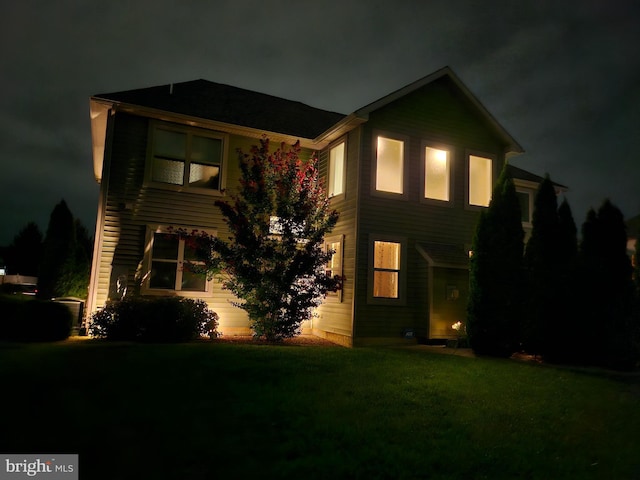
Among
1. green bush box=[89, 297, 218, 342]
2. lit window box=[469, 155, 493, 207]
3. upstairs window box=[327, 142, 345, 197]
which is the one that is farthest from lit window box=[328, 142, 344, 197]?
green bush box=[89, 297, 218, 342]

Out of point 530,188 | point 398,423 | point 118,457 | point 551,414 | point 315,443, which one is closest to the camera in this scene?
point 118,457

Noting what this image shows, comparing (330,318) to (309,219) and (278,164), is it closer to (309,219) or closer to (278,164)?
(309,219)

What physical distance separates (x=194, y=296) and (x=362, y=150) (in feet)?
19.8

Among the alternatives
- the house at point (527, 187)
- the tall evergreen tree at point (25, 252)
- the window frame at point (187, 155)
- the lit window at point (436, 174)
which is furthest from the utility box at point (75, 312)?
the tall evergreen tree at point (25, 252)

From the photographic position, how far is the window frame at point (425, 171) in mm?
13895

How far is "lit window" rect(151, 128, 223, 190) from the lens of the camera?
44.4ft

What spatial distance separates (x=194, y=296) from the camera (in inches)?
524

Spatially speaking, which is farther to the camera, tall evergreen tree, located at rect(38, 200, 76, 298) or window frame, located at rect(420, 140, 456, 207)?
tall evergreen tree, located at rect(38, 200, 76, 298)

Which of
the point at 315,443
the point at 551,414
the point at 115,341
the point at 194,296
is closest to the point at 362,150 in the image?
the point at 194,296

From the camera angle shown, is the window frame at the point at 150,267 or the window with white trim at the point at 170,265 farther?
the window with white trim at the point at 170,265

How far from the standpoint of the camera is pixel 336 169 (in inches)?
579

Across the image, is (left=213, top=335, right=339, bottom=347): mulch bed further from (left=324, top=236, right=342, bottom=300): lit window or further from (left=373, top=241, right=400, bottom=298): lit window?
(left=373, top=241, right=400, bottom=298): lit window

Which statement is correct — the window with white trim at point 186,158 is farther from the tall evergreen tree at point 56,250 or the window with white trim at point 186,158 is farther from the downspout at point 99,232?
the tall evergreen tree at point 56,250

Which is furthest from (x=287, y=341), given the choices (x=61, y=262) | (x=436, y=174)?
(x=61, y=262)
